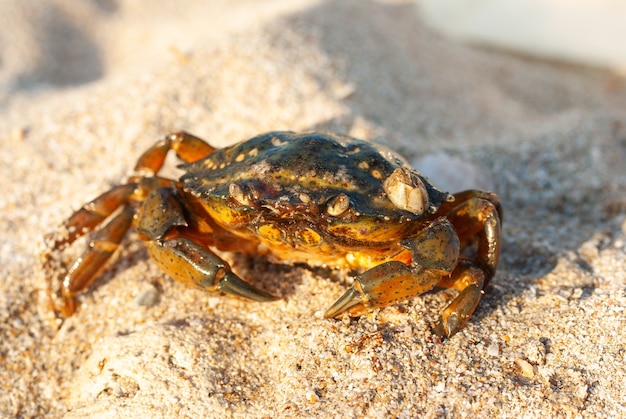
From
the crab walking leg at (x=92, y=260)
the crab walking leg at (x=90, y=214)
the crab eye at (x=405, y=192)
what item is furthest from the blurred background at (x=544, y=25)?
the crab walking leg at (x=92, y=260)

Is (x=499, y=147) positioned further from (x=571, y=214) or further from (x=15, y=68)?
(x=15, y=68)

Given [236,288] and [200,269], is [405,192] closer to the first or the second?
[236,288]

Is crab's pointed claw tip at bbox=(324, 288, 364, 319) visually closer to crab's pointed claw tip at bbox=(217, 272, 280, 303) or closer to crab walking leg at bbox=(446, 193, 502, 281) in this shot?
crab's pointed claw tip at bbox=(217, 272, 280, 303)

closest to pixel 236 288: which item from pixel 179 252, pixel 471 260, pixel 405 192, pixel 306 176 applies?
pixel 179 252

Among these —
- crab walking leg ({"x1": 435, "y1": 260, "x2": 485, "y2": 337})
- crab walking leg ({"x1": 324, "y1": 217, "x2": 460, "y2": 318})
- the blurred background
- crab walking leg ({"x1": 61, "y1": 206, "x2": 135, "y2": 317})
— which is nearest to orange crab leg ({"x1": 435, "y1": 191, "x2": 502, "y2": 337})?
crab walking leg ({"x1": 435, "y1": 260, "x2": 485, "y2": 337})

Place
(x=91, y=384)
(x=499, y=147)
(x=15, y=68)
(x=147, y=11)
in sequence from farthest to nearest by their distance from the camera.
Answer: (x=147, y=11) → (x=15, y=68) → (x=499, y=147) → (x=91, y=384)

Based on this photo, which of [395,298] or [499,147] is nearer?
[395,298]

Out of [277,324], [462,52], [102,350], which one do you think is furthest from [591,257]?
[462,52]
